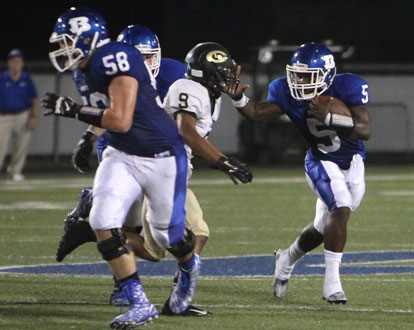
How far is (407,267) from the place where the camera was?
815cm

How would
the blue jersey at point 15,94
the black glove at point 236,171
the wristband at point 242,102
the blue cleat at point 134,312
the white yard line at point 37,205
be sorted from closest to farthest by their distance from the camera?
the blue cleat at point 134,312 < the black glove at point 236,171 < the wristband at point 242,102 < the white yard line at point 37,205 < the blue jersey at point 15,94

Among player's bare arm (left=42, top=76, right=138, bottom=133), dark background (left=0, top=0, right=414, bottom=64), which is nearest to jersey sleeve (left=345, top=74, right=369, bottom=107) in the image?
player's bare arm (left=42, top=76, right=138, bottom=133)

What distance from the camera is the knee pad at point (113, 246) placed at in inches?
222

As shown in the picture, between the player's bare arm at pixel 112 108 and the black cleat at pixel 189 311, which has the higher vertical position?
the player's bare arm at pixel 112 108

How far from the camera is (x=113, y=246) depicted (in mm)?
5648

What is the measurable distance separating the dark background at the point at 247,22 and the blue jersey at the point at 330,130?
17.8 meters

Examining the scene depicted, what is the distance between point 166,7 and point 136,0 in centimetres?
77

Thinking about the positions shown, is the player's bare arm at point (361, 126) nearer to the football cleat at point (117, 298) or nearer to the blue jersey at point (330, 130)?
the blue jersey at point (330, 130)

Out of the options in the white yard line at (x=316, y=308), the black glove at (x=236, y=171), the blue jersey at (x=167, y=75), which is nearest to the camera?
the black glove at (x=236, y=171)

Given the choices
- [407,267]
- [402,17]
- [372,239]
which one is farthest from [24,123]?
[402,17]

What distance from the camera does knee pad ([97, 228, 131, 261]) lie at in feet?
18.5

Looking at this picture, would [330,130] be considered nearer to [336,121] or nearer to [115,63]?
[336,121]

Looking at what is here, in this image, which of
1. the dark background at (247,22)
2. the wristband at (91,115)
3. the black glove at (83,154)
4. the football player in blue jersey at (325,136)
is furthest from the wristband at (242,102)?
the dark background at (247,22)

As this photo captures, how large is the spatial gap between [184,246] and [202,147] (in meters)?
0.53
